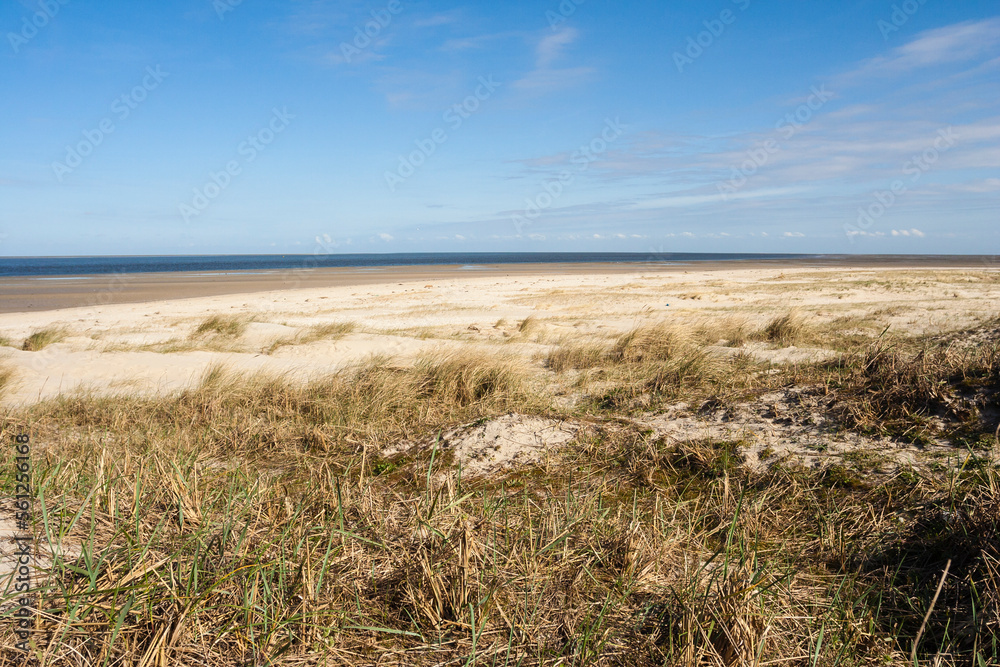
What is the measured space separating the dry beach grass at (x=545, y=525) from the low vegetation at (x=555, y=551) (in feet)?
0.04

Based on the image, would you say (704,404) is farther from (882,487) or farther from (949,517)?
(949,517)

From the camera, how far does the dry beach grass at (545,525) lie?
1.88 metres

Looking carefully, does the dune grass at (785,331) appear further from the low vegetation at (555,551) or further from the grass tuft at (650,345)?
the low vegetation at (555,551)

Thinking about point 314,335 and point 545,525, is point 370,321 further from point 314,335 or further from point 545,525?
point 545,525

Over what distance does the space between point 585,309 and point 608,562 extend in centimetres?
1260

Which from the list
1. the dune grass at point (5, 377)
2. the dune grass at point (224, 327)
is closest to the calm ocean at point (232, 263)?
the dune grass at point (224, 327)

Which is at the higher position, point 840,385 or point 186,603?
point 840,385

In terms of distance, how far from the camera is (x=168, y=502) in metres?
2.67

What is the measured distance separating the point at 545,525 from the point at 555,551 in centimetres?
16

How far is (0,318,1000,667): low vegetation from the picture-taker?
6.10 ft

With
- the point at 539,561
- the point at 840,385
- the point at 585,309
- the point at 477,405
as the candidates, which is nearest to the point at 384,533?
the point at 539,561

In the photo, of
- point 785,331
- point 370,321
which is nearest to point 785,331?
point 785,331

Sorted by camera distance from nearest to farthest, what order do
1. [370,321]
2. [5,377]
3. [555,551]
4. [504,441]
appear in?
[555,551], [504,441], [5,377], [370,321]

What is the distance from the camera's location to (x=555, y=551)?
236 centimetres
